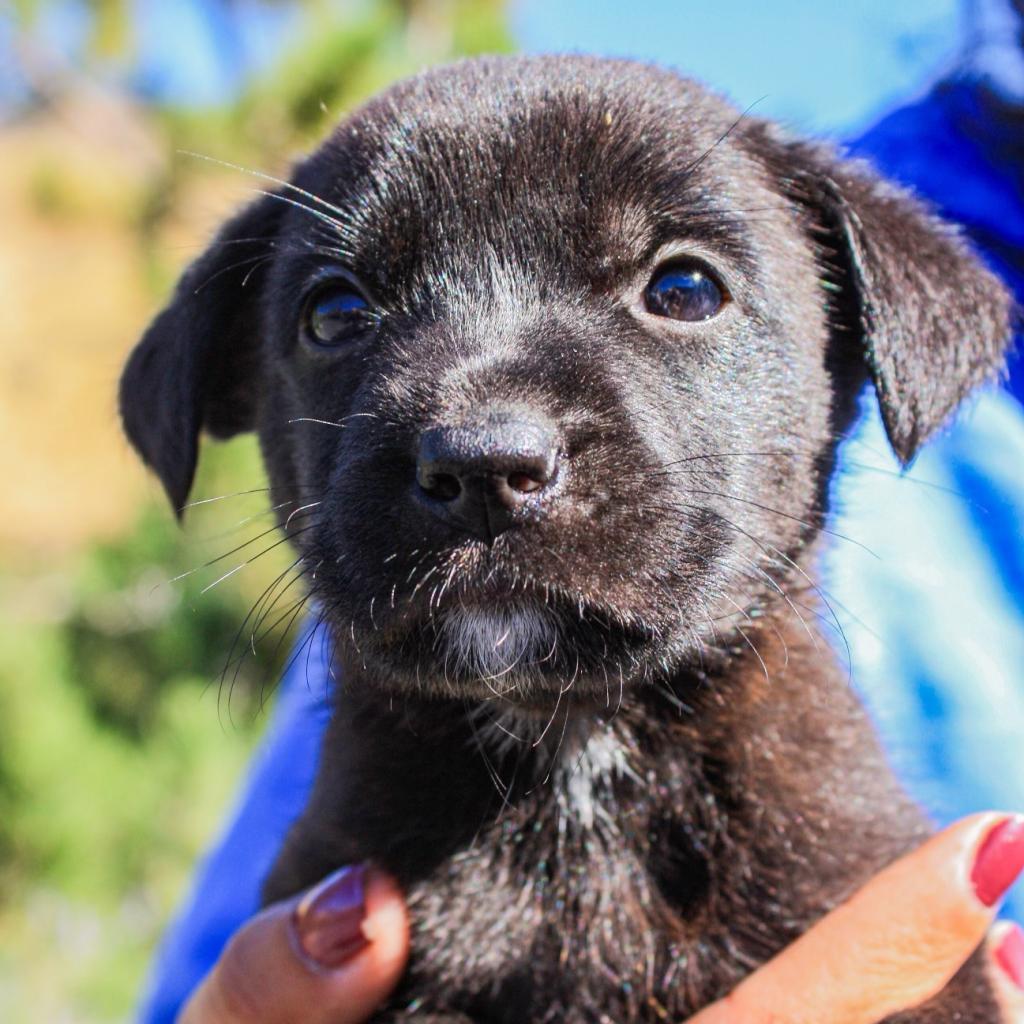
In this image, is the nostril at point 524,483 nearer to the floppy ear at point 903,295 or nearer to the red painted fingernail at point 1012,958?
the floppy ear at point 903,295

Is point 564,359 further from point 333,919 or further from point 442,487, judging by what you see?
point 333,919

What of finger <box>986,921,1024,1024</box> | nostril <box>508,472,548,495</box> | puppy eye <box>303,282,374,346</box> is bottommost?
finger <box>986,921,1024,1024</box>

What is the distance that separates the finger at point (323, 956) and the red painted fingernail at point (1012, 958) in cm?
106

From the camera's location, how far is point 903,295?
216 centimetres

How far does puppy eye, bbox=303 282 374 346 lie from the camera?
7.00 ft

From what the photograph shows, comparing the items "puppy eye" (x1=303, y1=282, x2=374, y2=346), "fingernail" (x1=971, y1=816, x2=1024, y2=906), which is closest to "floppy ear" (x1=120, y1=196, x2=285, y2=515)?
"puppy eye" (x1=303, y1=282, x2=374, y2=346)

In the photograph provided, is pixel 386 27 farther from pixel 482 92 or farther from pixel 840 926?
pixel 840 926

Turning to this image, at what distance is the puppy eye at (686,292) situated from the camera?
78.8 inches

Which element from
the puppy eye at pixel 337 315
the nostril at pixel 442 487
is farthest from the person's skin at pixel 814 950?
the puppy eye at pixel 337 315

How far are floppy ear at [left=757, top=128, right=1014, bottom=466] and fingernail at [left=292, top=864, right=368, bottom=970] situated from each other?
4.07 ft

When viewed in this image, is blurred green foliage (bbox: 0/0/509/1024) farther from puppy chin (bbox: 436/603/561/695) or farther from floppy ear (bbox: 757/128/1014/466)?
puppy chin (bbox: 436/603/561/695)

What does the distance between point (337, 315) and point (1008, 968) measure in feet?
5.52

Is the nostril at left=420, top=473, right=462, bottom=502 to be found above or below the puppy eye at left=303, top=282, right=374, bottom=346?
below

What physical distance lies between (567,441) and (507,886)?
2.90ft
